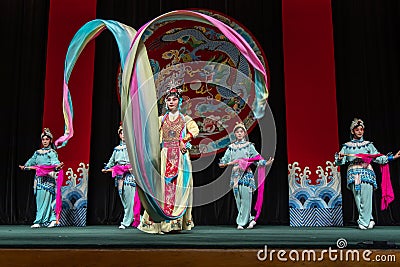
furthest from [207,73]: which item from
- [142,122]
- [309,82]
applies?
[142,122]

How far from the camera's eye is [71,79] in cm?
678

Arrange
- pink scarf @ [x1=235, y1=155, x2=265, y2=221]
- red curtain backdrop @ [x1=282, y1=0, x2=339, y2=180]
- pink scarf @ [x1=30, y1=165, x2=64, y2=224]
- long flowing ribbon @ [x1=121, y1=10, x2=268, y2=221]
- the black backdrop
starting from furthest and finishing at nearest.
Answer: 1. the black backdrop
2. red curtain backdrop @ [x1=282, y1=0, x2=339, y2=180]
3. pink scarf @ [x1=30, y1=165, x2=64, y2=224]
4. pink scarf @ [x1=235, y1=155, x2=265, y2=221]
5. long flowing ribbon @ [x1=121, y1=10, x2=268, y2=221]

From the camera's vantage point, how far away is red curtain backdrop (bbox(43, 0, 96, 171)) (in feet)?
21.6

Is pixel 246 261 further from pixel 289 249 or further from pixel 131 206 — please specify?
pixel 131 206

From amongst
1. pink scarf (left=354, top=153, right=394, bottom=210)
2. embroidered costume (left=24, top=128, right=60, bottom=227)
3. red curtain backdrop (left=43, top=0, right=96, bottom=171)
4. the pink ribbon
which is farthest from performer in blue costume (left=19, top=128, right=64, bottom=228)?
pink scarf (left=354, top=153, right=394, bottom=210)

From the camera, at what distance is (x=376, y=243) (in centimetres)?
287

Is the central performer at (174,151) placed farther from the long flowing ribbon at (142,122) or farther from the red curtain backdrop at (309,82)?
the red curtain backdrop at (309,82)

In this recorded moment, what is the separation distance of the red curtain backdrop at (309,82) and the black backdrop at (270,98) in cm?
25

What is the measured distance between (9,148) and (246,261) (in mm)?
5277

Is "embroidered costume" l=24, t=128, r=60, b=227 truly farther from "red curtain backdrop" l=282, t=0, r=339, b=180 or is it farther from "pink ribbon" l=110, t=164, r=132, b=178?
"red curtain backdrop" l=282, t=0, r=339, b=180

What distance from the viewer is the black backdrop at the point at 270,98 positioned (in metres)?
6.55

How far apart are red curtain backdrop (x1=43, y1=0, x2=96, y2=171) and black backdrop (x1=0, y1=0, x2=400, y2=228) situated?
9.2 inches

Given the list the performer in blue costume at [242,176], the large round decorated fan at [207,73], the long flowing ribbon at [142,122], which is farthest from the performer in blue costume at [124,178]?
the long flowing ribbon at [142,122]

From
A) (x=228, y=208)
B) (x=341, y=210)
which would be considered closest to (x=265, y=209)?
(x=228, y=208)
